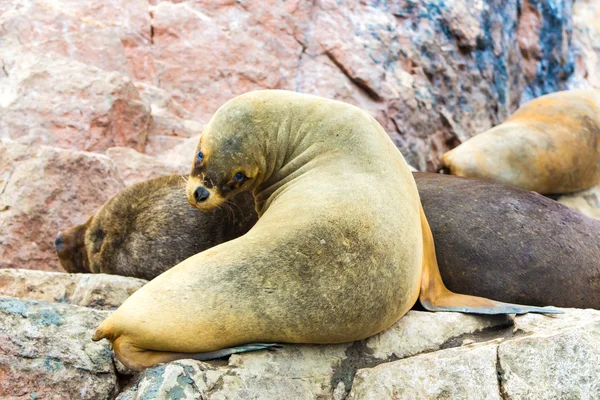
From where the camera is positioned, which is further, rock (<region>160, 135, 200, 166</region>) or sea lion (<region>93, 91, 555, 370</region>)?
rock (<region>160, 135, 200, 166</region>)

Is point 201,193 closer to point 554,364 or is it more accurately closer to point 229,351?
point 229,351

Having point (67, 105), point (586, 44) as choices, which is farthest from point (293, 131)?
point (586, 44)

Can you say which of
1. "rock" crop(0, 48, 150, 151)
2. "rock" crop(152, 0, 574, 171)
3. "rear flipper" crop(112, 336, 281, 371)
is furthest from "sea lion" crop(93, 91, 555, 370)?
"rock" crop(152, 0, 574, 171)

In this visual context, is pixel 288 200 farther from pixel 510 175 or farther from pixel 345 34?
pixel 345 34

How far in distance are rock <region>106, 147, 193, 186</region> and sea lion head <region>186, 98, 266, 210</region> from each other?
167 centimetres

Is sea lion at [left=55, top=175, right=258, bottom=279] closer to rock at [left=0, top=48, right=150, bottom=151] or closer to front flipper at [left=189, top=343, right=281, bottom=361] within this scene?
front flipper at [left=189, top=343, right=281, bottom=361]

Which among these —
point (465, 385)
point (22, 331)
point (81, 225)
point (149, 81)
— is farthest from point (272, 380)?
point (149, 81)

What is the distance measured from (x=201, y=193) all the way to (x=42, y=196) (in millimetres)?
1482

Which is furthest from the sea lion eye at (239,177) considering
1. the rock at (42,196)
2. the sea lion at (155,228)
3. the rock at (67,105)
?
the rock at (67,105)

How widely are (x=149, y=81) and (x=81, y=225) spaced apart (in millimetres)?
2098

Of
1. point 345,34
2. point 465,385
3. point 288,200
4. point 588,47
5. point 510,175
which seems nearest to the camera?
point 465,385

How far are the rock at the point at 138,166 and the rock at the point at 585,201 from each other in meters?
2.74

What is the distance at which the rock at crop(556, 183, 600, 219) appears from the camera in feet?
18.7

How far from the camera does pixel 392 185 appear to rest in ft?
10.8
